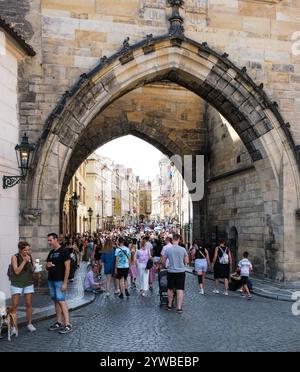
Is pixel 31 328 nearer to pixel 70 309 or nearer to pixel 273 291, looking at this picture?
pixel 70 309

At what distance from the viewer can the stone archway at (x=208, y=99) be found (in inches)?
449

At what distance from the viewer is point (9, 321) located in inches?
264

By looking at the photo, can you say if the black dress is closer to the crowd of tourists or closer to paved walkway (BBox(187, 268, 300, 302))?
the crowd of tourists

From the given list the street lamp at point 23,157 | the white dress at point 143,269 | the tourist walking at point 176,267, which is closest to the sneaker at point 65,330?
the tourist walking at point 176,267

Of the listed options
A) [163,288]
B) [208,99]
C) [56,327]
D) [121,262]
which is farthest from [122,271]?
[208,99]

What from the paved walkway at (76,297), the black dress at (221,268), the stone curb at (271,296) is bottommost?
the stone curb at (271,296)

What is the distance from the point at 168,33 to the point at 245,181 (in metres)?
5.73

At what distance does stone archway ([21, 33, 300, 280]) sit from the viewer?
11414 mm

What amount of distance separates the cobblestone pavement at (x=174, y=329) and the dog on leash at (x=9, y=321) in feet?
0.39

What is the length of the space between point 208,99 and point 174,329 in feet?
26.8

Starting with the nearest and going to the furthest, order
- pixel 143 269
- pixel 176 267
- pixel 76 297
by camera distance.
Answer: pixel 176 267, pixel 76 297, pixel 143 269

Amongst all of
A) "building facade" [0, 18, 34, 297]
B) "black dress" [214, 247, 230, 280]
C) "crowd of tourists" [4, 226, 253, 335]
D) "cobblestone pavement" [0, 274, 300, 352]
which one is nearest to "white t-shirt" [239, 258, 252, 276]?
"crowd of tourists" [4, 226, 253, 335]

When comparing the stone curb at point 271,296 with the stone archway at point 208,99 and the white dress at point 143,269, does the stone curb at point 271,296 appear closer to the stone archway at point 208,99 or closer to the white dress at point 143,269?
the stone archway at point 208,99
